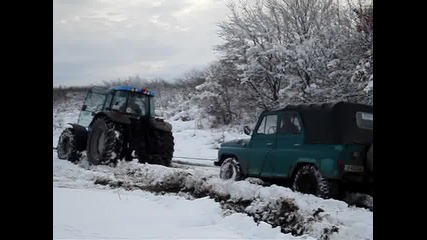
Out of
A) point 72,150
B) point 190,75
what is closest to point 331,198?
point 190,75

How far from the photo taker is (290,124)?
14.9 ft

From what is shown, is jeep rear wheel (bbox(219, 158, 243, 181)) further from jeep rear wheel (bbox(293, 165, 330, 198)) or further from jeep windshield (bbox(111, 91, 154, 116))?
jeep windshield (bbox(111, 91, 154, 116))

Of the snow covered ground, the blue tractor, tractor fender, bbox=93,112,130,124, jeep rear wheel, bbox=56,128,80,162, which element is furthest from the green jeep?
jeep rear wheel, bbox=56,128,80,162

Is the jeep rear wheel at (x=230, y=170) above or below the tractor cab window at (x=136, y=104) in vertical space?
below

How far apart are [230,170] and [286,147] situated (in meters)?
0.89

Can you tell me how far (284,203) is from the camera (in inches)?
149

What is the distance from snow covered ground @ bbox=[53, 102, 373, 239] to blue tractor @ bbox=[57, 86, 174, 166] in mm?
657

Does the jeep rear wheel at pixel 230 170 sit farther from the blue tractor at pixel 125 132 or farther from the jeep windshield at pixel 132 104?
the jeep windshield at pixel 132 104

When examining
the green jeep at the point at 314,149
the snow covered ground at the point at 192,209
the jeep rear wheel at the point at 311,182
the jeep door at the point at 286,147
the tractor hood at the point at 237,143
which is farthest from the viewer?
the tractor hood at the point at 237,143

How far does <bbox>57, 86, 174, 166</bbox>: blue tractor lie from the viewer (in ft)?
19.6

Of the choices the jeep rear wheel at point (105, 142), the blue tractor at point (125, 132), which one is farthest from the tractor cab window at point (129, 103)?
the jeep rear wheel at point (105, 142)

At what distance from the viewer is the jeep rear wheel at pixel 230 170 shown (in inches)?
202

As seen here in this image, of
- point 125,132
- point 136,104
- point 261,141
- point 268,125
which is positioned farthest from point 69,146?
point 268,125
